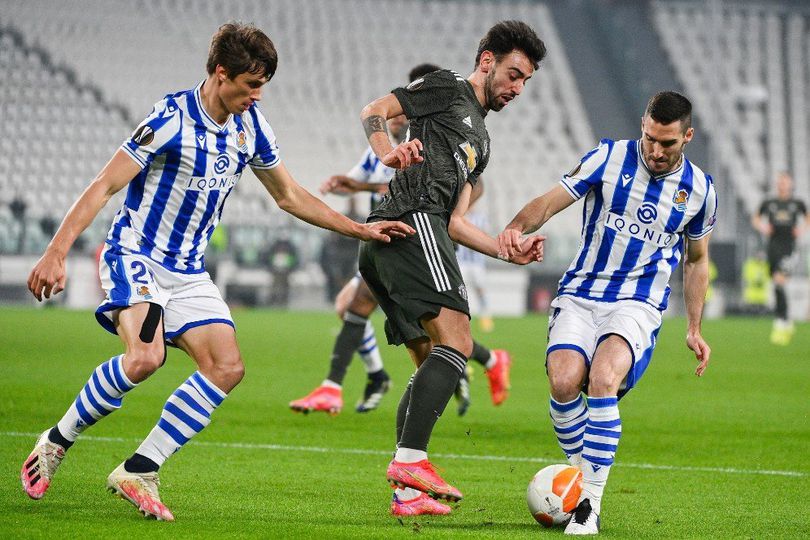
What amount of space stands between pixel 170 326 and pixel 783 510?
2.80 metres

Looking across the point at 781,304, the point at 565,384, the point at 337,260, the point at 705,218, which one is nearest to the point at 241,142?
the point at 565,384

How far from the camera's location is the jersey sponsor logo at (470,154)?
5.50m

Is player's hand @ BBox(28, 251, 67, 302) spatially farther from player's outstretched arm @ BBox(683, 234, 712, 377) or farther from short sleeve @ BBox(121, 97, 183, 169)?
player's outstretched arm @ BBox(683, 234, 712, 377)

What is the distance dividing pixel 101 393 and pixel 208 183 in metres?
0.96

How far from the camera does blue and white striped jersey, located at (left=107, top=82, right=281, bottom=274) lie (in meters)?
5.11

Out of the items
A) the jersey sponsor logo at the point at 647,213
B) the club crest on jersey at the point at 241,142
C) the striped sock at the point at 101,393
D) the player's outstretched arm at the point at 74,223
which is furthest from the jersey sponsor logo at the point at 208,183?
the jersey sponsor logo at the point at 647,213

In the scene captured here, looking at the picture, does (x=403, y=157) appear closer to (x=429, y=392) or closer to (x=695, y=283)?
(x=429, y=392)

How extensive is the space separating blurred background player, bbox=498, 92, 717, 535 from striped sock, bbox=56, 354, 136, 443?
1748 mm

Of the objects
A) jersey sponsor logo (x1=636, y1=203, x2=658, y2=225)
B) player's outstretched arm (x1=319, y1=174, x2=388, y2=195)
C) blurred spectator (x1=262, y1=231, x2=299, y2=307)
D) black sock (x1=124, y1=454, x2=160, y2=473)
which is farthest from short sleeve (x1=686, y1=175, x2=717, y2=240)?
blurred spectator (x1=262, y1=231, x2=299, y2=307)

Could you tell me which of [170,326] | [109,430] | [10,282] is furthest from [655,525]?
[10,282]

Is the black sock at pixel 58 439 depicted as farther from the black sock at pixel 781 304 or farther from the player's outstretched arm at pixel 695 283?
the black sock at pixel 781 304

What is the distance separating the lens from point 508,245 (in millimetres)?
5203

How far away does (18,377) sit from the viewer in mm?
10805

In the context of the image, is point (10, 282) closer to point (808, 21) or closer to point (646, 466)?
point (646, 466)
